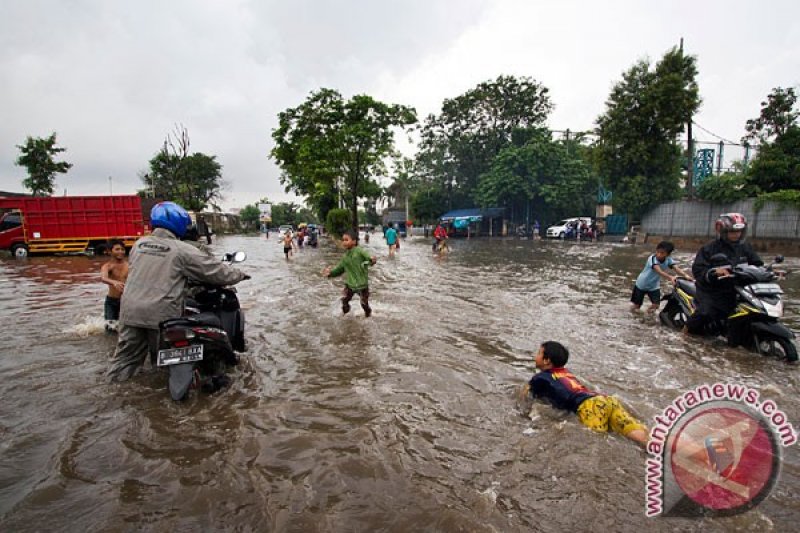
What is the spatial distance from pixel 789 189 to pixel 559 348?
76.1 feet

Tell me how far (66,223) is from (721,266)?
23.7 meters

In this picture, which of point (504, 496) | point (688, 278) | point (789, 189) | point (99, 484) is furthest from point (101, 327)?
point (789, 189)

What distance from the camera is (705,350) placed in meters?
5.16

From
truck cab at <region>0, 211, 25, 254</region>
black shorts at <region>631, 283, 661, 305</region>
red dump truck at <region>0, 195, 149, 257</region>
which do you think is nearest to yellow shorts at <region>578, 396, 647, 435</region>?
black shorts at <region>631, 283, 661, 305</region>

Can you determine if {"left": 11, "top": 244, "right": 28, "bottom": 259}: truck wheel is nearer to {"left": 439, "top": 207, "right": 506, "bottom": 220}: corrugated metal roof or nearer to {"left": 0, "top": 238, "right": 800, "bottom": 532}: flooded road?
{"left": 0, "top": 238, "right": 800, "bottom": 532}: flooded road

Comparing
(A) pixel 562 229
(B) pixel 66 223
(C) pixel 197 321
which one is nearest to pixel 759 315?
(C) pixel 197 321

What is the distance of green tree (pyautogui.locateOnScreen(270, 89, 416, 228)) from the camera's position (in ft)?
85.3

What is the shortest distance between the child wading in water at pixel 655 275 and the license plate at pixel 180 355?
6.51 m

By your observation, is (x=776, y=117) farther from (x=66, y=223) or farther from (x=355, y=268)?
(x=66, y=223)

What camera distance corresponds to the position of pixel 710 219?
2222 centimetres

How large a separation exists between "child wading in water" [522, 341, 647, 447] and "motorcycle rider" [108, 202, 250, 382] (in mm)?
2792

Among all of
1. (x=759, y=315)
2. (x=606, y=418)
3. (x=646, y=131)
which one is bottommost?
(x=606, y=418)

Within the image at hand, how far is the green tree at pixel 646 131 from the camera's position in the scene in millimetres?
23625

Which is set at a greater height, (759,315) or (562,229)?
(562,229)
